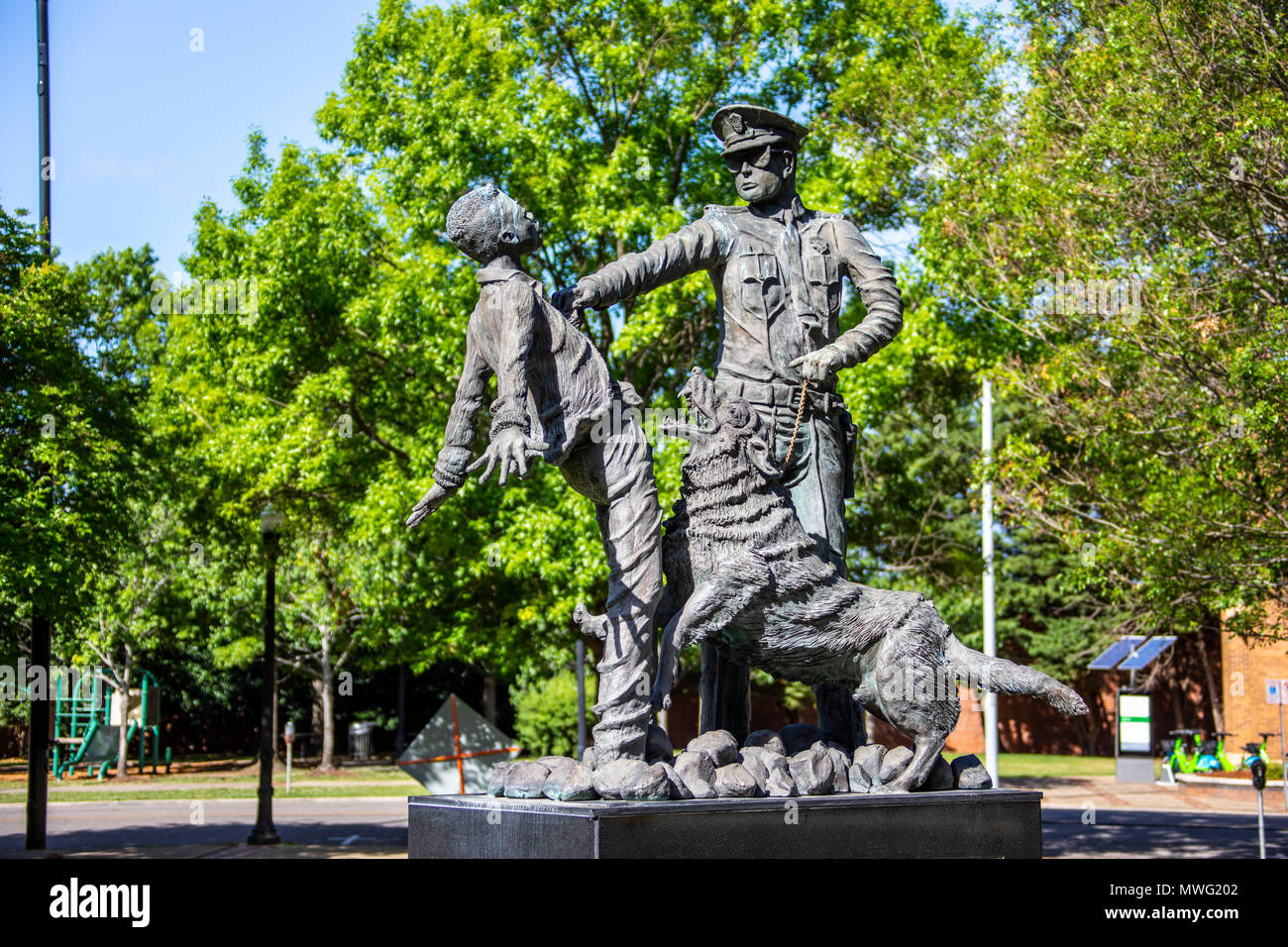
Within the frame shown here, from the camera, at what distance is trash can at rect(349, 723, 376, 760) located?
34438mm

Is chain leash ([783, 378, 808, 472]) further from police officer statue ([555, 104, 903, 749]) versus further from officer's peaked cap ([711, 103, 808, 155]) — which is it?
officer's peaked cap ([711, 103, 808, 155])

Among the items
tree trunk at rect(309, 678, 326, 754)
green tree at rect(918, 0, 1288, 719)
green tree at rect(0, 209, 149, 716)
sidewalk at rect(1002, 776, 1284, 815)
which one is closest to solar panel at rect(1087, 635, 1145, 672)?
sidewalk at rect(1002, 776, 1284, 815)

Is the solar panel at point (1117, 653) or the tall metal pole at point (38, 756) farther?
the solar panel at point (1117, 653)

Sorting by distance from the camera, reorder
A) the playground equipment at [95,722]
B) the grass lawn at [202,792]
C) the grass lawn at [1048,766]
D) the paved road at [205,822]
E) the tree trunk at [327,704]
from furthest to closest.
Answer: the grass lawn at [1048,766] < the tree trunk at [327,704] < the playground equipment at [95,722] < the grass lawn at [202,792] < the paved road at [205,822]

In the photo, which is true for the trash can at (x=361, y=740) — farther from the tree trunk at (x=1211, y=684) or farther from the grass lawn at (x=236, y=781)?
the tree trunk at (x=1211, y=684)

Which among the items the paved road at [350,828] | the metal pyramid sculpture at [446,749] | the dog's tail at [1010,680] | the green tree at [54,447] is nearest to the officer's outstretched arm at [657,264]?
the dog's tail at [1010,680]

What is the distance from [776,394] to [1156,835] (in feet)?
45.9

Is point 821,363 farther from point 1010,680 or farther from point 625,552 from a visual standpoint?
point 1010,680

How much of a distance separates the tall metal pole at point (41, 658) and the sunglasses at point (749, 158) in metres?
10.4

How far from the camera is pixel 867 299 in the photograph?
693 centimetres

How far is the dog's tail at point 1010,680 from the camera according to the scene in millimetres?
6141

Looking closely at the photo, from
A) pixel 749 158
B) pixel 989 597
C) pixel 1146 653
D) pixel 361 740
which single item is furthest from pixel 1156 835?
pixel 361 740

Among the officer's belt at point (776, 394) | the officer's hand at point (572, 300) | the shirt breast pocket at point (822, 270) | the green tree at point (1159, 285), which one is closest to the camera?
the officer's hand at point (572, 300)

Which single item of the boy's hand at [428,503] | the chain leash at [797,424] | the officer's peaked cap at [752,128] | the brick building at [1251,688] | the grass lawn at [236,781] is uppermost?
the officer's peaked cap at [752,128]
